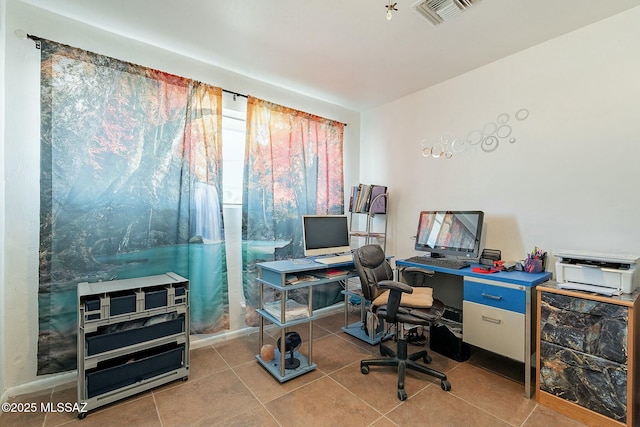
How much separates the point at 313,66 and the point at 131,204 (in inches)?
80.2

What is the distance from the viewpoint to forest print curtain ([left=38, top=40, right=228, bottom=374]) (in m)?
1.99

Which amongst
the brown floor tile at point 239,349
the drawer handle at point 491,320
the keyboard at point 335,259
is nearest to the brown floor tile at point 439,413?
the drawer handle at point 491,320

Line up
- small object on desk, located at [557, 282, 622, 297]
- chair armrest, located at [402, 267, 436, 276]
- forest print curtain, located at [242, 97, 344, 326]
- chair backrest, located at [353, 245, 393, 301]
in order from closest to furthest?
1. small object on desk, located at [557, 282, 622, 297]
2. chair backrest, located at [353, 245, 393, 301]
3. chair armrest, located at [402, 267, 436, 276]
4. forest print curtain, located at [242, 97, 344, 326]

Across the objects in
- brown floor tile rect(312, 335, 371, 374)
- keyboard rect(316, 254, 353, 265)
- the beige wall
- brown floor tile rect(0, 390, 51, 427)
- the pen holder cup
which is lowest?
brown floor tile rect(312, 335, 371, 374)

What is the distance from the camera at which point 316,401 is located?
1.89 metres

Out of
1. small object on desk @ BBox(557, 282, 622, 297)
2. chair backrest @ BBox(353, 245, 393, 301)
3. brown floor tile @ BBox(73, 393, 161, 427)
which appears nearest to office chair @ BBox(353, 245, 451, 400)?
chair backrest @ BBox(353, 245, 393, 301)

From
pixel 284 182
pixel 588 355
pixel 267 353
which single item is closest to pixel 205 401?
pixel 267 353

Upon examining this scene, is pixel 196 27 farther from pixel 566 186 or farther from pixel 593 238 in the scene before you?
pixel 593 238

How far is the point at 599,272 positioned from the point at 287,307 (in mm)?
2134

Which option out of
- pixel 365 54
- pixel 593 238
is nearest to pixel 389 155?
pixel 365 54

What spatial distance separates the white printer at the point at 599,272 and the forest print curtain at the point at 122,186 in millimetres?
2697

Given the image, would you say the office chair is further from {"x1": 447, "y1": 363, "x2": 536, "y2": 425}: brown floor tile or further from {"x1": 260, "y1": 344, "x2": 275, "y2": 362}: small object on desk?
{"x1": 260, "y1": 344, "x2": 275, "y2": 362}: small object on desk

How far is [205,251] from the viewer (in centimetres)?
261

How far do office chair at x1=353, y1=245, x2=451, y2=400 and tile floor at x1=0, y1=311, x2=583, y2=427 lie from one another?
0.34 ft
